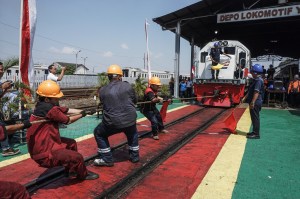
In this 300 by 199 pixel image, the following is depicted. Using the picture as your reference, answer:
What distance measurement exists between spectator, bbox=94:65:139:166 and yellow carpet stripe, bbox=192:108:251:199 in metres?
1.60

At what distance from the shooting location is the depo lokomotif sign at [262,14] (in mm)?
13498

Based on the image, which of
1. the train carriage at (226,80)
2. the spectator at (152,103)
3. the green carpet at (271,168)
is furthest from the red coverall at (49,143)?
the train carriage at (226,80)

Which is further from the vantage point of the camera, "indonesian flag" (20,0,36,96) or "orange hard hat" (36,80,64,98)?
"indonesian flag" (20,0,36,96)

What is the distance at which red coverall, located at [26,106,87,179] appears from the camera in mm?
3598

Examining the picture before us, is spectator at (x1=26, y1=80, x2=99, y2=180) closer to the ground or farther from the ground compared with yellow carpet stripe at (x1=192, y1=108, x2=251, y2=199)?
farther from the ground

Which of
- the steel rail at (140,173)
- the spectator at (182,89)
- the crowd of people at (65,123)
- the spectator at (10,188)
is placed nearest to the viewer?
the spectator at (10,188)

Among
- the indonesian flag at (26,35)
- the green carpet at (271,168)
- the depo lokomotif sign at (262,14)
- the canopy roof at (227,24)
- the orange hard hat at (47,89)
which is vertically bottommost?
the green carpet at (271,168)

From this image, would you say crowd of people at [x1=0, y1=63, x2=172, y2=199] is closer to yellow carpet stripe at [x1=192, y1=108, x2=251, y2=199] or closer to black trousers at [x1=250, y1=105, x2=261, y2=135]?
yellow carpet stripe at [x1=192, y1=108, x2=251, y2=199]

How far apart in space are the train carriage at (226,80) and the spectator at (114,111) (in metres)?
8.57

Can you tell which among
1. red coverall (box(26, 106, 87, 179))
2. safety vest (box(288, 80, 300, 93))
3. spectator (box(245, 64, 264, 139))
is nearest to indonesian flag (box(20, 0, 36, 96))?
red coverall (box(26, 106, 87, 179))

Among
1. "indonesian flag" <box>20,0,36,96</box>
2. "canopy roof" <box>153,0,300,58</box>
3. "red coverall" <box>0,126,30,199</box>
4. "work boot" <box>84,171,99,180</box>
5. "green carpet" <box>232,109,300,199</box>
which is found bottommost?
"green carpet" <box>232,109,300,199</box>

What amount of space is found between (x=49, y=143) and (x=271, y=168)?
3.86 metres

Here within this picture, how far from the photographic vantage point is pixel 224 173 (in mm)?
4605

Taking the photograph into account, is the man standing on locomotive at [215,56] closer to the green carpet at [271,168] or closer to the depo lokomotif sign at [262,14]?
the depo lokomotif sign at [262,14]
